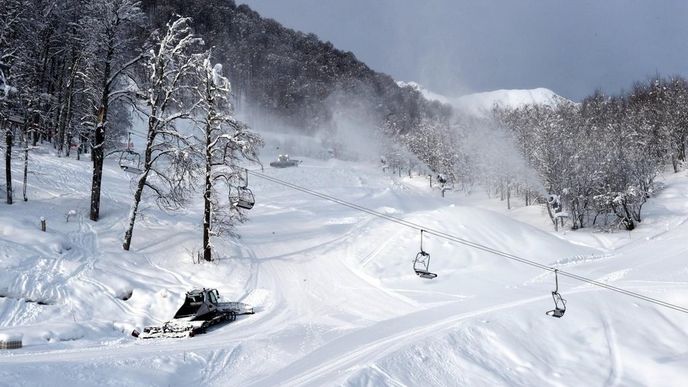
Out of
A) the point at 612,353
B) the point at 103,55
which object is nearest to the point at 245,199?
the point at 103,55

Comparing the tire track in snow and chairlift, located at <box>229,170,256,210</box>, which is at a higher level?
chairlift, located at <box>229,170,256,210</box>

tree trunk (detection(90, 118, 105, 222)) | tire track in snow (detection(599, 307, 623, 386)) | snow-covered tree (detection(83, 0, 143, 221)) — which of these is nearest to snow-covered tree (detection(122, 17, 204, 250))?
snow-covered tree (detection(83, 0, 143, 221))

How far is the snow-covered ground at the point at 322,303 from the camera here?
14.7 meters

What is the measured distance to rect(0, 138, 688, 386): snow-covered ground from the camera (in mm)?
14656

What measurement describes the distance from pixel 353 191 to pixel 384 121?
264 ft

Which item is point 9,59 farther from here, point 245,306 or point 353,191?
point 353,191

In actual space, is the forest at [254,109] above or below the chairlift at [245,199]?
above

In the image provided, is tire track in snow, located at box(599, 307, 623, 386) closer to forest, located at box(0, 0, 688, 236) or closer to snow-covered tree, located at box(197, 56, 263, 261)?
snow-covered tree, located at box(197, 56, 263, 261)

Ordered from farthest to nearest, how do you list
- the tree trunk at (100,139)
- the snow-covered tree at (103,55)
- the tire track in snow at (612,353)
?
the snow-covered tree at (103,55) < the tree trunk at (100,139) < the tire track in snow at (612,353)

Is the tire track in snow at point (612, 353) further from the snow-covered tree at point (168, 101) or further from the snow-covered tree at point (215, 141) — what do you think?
the snow-covered tree at point (168, 101)

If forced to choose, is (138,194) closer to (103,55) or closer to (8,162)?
(8,162)

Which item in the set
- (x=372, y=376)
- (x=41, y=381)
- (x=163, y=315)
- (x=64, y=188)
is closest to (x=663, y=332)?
(x=372, y=376)

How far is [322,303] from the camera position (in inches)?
938

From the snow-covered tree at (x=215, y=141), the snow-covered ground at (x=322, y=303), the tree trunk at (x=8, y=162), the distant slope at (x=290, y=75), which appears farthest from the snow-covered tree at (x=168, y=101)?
the distant slope at (x=290, y=75)
